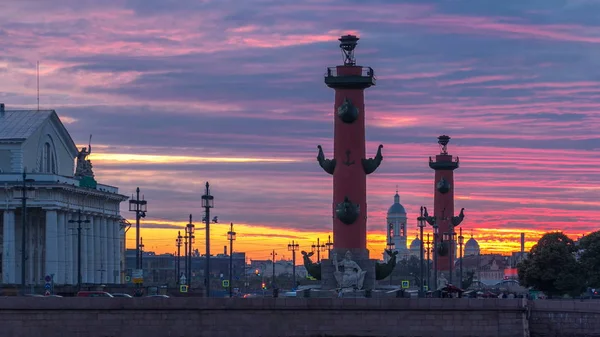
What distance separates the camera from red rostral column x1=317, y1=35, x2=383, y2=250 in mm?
83500

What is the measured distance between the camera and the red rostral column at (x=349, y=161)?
274 feet

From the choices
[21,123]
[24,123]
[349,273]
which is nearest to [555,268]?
[349,273]

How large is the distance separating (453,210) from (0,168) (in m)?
40.0

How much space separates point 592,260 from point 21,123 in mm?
50357

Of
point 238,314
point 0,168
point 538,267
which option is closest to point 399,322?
point 238,314

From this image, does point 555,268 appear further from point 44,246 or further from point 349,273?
point 44,246

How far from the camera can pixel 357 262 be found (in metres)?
83.4

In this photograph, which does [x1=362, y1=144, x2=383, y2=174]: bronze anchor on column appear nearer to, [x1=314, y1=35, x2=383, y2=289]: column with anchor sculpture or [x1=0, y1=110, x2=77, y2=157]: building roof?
[x1=314, y1=35, x2=383, y2=289]: column with anchor sculpture

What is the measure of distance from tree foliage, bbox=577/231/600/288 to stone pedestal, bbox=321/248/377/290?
3925 centimetres

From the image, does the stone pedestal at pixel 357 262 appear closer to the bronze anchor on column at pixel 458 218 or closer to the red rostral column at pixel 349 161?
the red rostral column at pixel 349 161

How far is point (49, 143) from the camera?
129 metres

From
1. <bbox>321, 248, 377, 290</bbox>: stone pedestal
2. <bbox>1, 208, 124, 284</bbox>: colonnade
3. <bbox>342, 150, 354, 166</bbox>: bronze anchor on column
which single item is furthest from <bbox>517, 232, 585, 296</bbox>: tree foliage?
<bbox>342, 150, 354, 166</bbox>: bronze anchor on column

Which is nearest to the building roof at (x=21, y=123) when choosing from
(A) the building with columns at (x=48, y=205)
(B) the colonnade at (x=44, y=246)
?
(A) the building with columns at (x=48, y=205)

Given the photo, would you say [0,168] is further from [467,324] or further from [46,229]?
[467,324]
